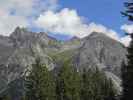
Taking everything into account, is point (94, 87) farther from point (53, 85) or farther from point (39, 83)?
point (39, 83)

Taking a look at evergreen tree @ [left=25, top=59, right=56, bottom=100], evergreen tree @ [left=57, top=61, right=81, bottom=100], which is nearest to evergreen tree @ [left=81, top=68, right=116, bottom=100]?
evergreen tree @ [left=57, top=61, right=81, bottom=100]

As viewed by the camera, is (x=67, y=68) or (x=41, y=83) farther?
(x=67, y=68)

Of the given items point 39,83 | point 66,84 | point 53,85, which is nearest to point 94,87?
point 53,85

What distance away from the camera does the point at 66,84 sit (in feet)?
297

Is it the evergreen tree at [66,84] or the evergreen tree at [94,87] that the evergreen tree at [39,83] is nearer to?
Answer: the evergreen tree at [66,84]

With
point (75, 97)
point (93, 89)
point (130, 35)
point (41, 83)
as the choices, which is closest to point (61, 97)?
point (75, 97)

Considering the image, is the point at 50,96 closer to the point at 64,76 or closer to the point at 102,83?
the point at 64,76

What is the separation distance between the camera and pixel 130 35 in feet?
104

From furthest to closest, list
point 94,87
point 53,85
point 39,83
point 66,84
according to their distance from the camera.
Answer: point 94,87 < point 53,85 < point 66,84 < point 39,83

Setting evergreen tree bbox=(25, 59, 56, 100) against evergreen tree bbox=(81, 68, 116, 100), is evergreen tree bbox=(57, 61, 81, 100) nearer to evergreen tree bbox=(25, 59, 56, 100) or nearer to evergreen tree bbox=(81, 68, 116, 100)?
evergreen tree bbox=(25, 59, 56, 100)

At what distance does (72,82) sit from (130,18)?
6261 cm

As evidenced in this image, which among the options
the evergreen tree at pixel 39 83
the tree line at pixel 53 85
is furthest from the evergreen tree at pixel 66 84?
the evergreen tree at pixel 39 83

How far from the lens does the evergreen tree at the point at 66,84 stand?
8962cm

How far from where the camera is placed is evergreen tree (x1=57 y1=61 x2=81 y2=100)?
8962 centimetres
